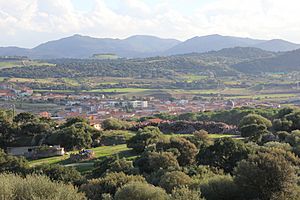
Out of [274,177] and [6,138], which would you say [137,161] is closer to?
[274,177]

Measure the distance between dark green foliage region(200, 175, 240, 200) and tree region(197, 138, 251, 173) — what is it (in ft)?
16.5

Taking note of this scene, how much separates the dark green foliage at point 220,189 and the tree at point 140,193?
2002 millimetres

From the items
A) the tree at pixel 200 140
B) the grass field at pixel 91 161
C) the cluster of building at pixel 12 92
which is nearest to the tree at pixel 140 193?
the grass field at pixel 91 161

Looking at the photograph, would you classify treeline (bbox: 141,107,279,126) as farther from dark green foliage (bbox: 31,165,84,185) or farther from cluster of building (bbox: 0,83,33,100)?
cluster of building (bbox: 0,83,33,100)

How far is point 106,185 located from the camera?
54.5 ft

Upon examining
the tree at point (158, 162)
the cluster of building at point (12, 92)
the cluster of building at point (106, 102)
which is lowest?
the cluster of building at point (106, 102)

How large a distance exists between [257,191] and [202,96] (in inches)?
3173

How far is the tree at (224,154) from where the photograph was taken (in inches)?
813

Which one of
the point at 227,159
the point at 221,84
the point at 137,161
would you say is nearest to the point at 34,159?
the point at 137,161

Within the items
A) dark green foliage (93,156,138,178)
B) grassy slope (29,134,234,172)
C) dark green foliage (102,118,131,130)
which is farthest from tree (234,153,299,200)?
dark green foliage (102,118,131,130)

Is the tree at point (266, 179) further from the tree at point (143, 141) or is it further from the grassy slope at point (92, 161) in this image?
the tree at point (143, 141)

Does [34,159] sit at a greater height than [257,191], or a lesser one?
lesser

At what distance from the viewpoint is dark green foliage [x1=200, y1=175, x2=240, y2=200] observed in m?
14.7

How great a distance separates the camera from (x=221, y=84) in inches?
4414
